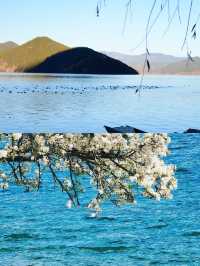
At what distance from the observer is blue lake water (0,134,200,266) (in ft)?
7.72

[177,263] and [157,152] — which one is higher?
[157,152]

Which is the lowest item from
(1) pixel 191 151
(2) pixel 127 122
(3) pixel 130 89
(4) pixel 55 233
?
(4) pixel 55 233

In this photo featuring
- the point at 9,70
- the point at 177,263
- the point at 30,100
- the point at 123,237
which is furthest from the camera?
the point at 177,263

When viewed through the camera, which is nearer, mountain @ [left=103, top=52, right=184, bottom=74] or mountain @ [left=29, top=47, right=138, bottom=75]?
mountain @ [left=103, top=52, right=184, bottom=74]

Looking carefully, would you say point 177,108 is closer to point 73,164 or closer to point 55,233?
point 73,164

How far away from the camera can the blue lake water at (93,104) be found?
187 centimetres

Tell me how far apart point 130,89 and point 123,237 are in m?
0.89

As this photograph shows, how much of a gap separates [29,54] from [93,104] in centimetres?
49

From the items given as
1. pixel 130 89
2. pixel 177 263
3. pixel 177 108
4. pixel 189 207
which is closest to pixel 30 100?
pixel 130 89

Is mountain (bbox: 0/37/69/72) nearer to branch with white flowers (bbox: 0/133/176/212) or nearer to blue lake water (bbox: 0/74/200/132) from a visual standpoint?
blue lake water (bbox: 0/74/200/132)

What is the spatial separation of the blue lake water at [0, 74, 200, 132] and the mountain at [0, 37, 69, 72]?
0.17 ft

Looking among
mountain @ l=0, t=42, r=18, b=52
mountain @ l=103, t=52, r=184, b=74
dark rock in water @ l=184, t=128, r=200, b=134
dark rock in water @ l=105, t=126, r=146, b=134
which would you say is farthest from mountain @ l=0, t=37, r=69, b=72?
dark rock in water @ l=184, t=128, r=200, b=134

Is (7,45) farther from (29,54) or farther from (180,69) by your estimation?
(180,69)

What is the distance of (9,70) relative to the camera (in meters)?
1.83
